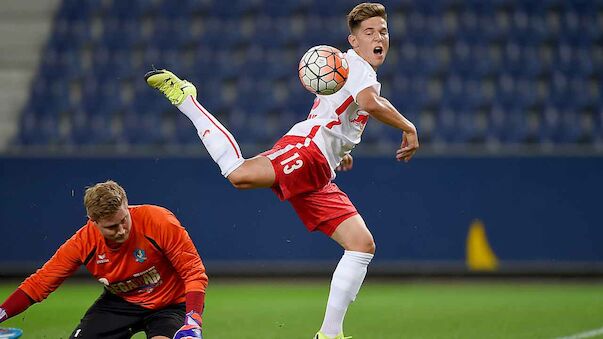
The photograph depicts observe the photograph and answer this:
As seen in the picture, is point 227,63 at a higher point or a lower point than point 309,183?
higher

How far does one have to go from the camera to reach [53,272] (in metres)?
5.57

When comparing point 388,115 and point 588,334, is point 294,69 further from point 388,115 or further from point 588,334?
point 388,115

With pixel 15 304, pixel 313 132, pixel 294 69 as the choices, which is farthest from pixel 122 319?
pixel 294 69

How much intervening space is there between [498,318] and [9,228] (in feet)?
19.4

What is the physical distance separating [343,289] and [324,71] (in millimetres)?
1253

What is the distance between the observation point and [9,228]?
11742 millimetres

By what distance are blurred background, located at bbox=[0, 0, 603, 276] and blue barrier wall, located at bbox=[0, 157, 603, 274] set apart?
0.02m

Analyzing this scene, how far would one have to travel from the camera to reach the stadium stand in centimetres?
1356

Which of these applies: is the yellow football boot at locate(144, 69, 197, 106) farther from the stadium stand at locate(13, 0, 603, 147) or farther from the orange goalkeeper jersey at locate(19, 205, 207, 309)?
the stadium stand at locate(13, 0, 603, 147)

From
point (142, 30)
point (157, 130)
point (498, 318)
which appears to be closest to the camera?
point (498, 318)

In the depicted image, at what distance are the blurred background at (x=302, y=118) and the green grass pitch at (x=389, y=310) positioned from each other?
470 mm

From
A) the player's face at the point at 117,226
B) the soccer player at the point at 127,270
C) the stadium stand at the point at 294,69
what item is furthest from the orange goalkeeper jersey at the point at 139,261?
the stadium stand at the point at 294,69

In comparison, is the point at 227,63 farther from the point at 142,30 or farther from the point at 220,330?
the point at 220,330

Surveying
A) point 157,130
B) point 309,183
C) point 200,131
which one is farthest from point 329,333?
point 157,130
